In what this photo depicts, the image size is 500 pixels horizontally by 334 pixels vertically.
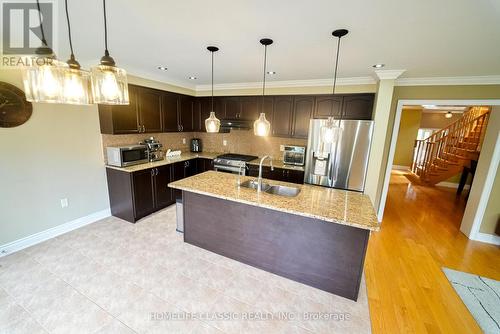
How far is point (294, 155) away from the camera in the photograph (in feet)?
13.2

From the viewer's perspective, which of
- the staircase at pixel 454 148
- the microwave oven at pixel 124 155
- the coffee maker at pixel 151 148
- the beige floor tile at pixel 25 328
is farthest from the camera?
the staircase at pixel 454 148

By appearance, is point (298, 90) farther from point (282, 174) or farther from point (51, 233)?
point (51, 233)

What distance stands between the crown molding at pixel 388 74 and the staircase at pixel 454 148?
12.7 feet

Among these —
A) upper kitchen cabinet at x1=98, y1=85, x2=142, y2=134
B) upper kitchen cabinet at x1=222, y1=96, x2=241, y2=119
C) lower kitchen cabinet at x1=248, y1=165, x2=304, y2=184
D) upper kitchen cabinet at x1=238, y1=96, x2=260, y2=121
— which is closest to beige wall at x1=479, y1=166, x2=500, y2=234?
lower kitchen cabinet at x1=248, y1=165, x2=304, y2=184

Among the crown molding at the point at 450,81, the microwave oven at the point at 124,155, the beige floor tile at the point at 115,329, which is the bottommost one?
the beige floor tile at the point at 115,329

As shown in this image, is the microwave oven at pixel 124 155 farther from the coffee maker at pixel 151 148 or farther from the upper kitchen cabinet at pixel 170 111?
the upper kitchen cabinet at pixel 170 111

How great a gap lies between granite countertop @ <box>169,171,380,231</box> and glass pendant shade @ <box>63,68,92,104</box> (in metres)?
1.38

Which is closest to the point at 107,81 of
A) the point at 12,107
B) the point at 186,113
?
the point at 12,107

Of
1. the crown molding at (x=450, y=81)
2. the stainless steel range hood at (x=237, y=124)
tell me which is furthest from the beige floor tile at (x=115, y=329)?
the crown molding at (x=450, y=81)

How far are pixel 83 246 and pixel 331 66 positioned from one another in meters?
4.15

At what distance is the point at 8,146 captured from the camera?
8.05ft

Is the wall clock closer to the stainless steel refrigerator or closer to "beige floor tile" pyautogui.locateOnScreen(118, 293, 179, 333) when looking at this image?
"beige floor tile" pyautogui.locateOnScreen(118, 293, 179, 333)

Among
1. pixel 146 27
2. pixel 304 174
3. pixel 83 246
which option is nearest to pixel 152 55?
pixel 146 27

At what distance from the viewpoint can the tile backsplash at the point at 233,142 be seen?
441 centimetres
